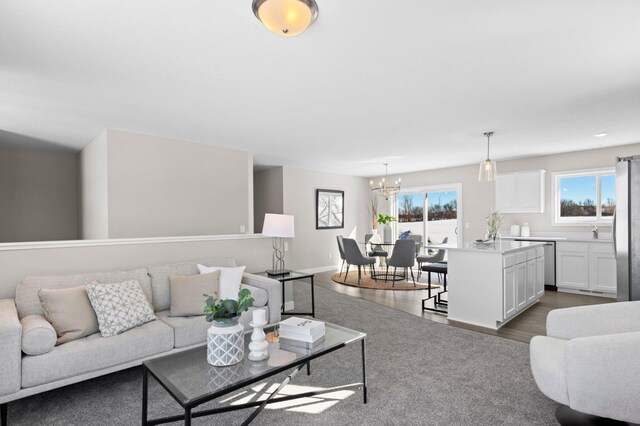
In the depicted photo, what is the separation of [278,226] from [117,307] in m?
1.97

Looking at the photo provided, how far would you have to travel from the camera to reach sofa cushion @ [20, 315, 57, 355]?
2127mm

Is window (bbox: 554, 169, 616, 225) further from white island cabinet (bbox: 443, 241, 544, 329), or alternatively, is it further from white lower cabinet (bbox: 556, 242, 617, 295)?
white island cabinet (bbox: 443, 241, 544, 329)

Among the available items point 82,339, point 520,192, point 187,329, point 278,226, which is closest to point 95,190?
point 278,226

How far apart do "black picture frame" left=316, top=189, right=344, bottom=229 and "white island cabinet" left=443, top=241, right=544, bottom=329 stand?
13.4 feet

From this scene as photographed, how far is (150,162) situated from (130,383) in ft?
9.37

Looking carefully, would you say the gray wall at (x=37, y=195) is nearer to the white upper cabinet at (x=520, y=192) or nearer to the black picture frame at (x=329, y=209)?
the black picture frame at (x=329, y=209)

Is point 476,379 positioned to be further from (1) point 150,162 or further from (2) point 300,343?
(1) point 150,162

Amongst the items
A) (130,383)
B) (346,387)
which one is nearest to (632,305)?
(346,387)

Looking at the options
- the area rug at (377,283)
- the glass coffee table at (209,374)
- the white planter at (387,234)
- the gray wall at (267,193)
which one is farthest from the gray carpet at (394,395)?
the gray wall at (267,193)

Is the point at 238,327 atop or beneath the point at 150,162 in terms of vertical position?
beneath

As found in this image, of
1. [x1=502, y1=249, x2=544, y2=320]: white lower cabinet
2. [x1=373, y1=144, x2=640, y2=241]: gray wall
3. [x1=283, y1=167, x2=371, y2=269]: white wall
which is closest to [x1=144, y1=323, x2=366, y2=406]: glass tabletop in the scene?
[x1=502, y1=249, x2=544, y2=320]: white lower cabinet

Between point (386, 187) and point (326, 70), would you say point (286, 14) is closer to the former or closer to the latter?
point (326, 70)

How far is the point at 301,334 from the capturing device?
2262 millimetres

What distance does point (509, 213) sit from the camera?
664 centimetres
